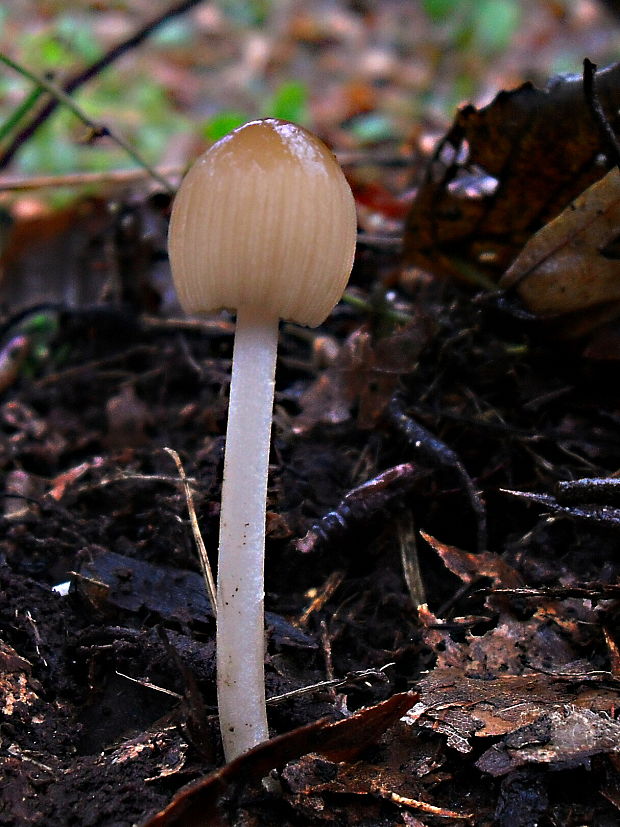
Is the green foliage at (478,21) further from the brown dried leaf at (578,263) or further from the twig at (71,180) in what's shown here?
the brown dried leaf at (578,263)

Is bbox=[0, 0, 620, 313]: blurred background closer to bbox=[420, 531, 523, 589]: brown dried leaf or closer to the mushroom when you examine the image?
the mushroom

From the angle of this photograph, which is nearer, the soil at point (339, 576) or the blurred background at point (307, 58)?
the soil at point (339, 576)

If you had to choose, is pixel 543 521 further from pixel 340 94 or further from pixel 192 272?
pixel 340 94

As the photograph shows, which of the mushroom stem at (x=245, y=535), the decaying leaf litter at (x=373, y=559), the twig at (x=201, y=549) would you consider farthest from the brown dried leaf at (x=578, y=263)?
the twig at (x=201, y=549)

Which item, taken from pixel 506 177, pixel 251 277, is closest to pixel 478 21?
pixel 506 177

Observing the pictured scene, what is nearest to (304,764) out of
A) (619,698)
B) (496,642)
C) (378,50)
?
(496,642)

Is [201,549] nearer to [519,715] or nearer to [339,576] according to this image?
[339,576]

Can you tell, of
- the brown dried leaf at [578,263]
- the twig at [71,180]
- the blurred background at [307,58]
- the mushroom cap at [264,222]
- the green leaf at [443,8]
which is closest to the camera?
the mushroom cap at [264,222]
